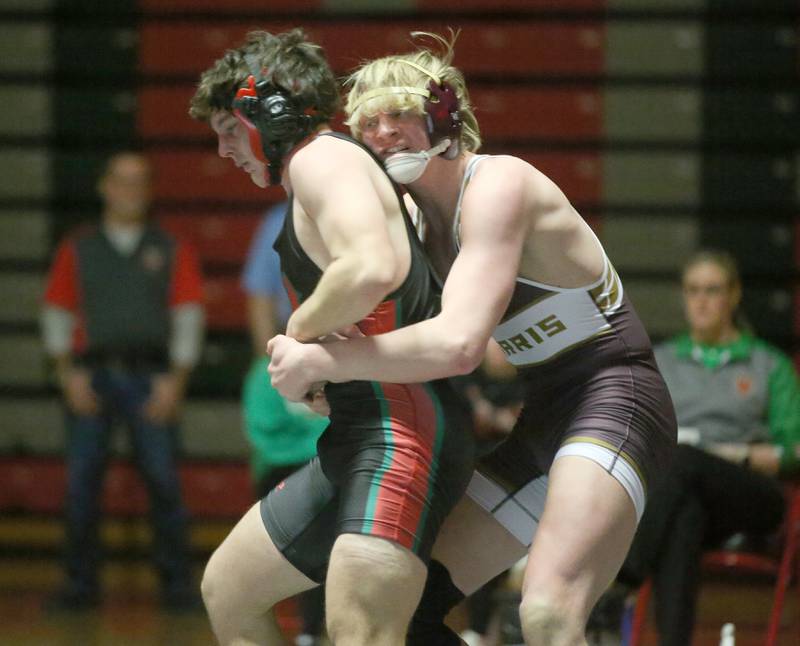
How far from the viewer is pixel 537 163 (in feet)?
22.2

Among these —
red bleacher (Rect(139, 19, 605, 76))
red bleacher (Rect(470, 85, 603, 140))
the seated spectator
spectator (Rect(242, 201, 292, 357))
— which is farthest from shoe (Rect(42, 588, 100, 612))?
red bleacher (Rect(470, 85, 603, 140))

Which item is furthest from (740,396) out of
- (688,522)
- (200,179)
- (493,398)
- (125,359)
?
(200,179)

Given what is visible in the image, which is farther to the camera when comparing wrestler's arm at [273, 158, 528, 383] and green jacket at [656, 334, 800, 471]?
green jacket at [656, 334, 800, 471]

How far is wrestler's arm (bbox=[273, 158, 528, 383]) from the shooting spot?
8.60ft

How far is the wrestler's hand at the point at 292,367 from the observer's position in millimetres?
2650

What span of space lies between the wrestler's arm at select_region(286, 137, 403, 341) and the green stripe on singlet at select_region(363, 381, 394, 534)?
6.3 inches

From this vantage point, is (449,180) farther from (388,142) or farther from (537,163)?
(537,163)

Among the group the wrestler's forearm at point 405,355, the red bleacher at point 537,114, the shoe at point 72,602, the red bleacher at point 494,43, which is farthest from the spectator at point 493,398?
the wrestler's forearm at point 405,355

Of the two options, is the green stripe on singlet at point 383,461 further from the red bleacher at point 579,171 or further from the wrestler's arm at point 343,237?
the red bleacher at point 579,171

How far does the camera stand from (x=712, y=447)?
4.65 metres

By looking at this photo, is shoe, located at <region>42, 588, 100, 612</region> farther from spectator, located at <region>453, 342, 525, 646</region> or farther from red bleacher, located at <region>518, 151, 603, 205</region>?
red bleacher, located at <region>518, 151, 603, 205</region>

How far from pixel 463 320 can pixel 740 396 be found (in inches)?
92.6

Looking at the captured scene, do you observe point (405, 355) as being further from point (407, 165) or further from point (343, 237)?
point (407, 165)

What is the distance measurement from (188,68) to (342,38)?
0.74 meters
